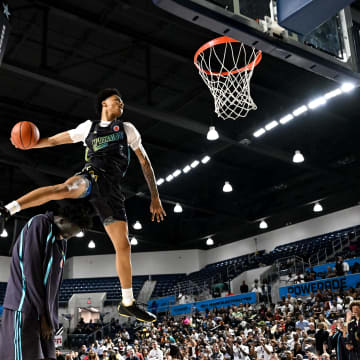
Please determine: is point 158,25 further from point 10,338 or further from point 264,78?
point 10,338

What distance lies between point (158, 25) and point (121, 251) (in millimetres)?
8892

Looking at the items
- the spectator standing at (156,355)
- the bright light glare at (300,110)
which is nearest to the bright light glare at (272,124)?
the bright light glare at (300,110)

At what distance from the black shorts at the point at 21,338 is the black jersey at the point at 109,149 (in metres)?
1.30

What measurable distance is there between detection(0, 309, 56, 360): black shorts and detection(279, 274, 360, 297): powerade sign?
15226 millimetres

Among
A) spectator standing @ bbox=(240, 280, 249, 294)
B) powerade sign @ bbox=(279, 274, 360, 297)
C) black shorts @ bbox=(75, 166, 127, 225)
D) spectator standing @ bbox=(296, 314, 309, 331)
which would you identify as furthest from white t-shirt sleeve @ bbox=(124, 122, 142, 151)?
spectator standing @ bbox=(240, 280, 249, 294)

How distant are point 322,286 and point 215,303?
20.7 feet

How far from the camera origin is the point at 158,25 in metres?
11.3

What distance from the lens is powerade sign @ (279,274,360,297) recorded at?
16172 millimetres

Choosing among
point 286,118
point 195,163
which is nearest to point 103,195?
point 286,118

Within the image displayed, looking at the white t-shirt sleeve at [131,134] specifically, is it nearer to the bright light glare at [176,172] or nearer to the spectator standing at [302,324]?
the spectator standing at [302,324]

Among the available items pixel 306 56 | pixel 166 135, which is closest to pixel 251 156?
pixel 166 135

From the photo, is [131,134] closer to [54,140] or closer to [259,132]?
[54,140]

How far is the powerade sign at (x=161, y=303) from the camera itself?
25002mm

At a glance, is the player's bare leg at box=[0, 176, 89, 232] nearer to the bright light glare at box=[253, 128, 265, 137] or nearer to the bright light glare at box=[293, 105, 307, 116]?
the bright light glare at box=[293, 105, 307, 116]
